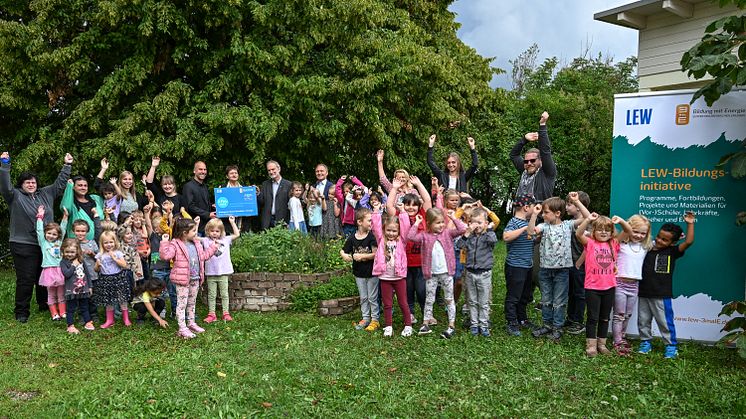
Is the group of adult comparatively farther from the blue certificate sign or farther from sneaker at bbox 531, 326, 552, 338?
sneaker at bbox 531, 326, 552, 338

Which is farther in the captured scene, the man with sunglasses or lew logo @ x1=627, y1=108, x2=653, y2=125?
the man with sunglasses

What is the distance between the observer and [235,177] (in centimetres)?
968

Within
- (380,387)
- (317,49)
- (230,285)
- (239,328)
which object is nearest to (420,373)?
(380,387)

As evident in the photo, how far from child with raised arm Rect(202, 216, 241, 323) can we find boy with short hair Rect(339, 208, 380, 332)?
5.25ft

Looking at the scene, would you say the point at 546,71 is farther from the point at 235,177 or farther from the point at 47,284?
the point at 47,284

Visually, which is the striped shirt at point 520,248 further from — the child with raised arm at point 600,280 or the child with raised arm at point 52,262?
the child with raised arm at point 52,262

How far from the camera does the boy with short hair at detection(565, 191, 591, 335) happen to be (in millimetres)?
6824

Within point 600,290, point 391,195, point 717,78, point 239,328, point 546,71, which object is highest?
point 546,71

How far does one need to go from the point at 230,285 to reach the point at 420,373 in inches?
152

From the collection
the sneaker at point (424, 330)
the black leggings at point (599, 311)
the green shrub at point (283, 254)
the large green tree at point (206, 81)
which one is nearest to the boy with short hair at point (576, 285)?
the black leggings at point (599, 311)

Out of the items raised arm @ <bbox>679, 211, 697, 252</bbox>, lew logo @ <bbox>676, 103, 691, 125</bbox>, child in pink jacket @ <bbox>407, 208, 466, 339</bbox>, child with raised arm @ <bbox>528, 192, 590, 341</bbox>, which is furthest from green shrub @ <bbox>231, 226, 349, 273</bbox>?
lew logo @ <bbox>676, 103, 691, 125</bbox>

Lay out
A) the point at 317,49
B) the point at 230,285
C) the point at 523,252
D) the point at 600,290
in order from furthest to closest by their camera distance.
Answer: the point at 317,49
the point at 230,285
the point at 523,252
the point at 600,290

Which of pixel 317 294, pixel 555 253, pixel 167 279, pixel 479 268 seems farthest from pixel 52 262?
pixel 555 253

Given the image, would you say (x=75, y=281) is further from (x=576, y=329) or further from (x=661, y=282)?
(x=661, y=282)
